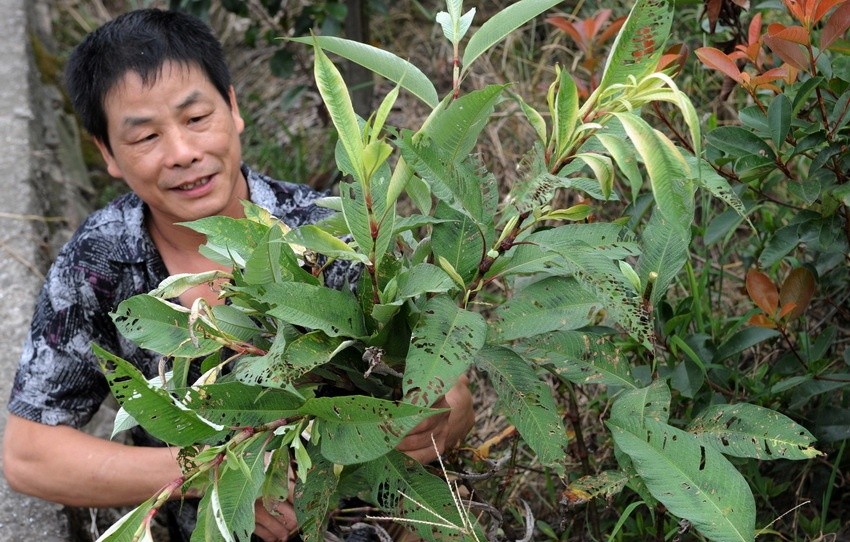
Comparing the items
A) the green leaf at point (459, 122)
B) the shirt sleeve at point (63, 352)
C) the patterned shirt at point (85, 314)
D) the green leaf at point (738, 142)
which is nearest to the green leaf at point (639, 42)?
the green leaf at point (459, 122)

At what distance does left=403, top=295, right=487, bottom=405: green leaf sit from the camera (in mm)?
1092

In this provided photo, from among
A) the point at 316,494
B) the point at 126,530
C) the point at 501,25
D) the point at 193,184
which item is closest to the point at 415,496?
the point at 316,494

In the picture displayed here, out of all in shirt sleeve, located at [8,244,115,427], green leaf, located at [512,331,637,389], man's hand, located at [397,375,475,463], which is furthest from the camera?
shirt sleeve, located at [8,244,115,427]

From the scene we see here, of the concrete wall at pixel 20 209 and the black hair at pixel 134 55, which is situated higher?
the black hair at pixel 134 55

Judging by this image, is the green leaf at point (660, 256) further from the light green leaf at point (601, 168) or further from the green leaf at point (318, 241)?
the green leaf at point (318, 241)

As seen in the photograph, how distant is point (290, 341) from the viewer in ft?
3.97

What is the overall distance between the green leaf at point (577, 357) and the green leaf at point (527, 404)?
0.07m

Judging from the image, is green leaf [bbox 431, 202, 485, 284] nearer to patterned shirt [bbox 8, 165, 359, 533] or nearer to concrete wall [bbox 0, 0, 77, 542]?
patterned shirt [bbox 8, 165, 359, 533]

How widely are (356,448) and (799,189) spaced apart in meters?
0.84

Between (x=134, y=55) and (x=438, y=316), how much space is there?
Result: 1012 mm

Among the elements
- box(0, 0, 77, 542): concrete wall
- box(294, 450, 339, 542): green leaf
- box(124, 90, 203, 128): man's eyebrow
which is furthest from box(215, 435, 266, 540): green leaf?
box(0, 0, 77, 542): concrete wall

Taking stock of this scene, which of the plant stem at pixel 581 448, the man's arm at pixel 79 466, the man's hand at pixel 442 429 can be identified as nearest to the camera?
the man's hand at pixel 442 429

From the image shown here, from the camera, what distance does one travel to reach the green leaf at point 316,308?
3.69 feet

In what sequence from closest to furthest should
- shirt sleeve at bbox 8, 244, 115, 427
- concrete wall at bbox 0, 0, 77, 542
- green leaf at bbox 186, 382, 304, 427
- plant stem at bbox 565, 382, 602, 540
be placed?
green leaf at bbox 186, 382, 304, 427 < plant stem at bbox 565, 382, 602, 540 < shirt sleeve at bbox 8, 244, 115, 427 < concrete wall at bbox 0, 0, 77, 542
